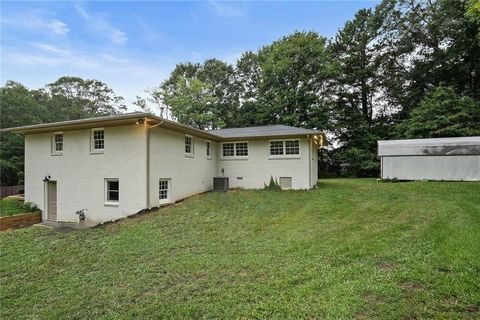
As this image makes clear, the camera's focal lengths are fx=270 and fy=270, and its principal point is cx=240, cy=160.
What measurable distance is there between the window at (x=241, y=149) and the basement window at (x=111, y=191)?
24.0ft

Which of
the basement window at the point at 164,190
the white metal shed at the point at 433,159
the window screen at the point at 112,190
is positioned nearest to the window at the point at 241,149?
the basement window at the point at 164,190

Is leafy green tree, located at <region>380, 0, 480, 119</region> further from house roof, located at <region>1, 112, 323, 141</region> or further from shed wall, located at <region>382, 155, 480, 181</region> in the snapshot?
house roof, located at <region>1, 112, 323, 141</region>

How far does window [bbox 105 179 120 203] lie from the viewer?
37.7ft

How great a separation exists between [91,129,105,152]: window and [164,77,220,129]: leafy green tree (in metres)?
19.7

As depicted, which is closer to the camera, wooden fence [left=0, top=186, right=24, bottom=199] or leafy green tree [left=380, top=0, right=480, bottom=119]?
wooden fence [left=0, top=186, right=24, bottom=199]

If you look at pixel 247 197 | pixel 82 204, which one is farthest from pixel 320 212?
pixel 82 204

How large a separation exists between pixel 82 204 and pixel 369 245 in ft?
37.7

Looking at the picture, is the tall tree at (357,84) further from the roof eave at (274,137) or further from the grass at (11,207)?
the grass at (11,207)

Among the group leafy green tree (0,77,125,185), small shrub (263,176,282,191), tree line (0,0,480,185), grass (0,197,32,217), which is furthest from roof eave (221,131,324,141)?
leafy green tree (0,77,125,185)

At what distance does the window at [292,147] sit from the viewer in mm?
15221

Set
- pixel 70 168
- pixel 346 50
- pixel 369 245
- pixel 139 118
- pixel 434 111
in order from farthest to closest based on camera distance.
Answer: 1. pixel 346 50
2. pixel 434 111
3. pixel 70 168
4. pixel 139 118
5. pixel 369 245

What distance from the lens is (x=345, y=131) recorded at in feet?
96.5

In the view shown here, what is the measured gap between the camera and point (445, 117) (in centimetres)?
2217

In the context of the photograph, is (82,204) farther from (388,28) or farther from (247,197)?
(388,28)
